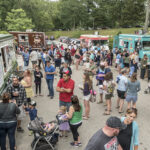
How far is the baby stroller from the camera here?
436 cm

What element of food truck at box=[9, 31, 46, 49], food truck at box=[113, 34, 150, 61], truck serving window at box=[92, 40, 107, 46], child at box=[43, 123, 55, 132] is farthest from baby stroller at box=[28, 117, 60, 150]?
truck serving window at box=[92, 40, 107, 46]

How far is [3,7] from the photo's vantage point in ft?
151

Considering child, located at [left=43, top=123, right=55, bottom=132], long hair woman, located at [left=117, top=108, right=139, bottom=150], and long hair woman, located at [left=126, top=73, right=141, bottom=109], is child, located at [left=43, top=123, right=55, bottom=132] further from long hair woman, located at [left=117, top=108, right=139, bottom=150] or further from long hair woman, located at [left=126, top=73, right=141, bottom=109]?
long hair woman, located at [left=126, top=73, right=141, bottom=109]

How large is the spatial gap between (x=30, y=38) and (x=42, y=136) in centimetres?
1905

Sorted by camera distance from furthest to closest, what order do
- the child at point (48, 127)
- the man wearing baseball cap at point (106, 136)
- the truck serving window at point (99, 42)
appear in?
the truck serving window at point (99, 42)
the child at point (48, 127)
the man wearing baseball cap at point (106, 136)

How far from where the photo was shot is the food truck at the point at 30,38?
71.3ft

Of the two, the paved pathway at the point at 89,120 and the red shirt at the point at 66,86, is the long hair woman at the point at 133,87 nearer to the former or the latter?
the paved pathway at the point at 89,120

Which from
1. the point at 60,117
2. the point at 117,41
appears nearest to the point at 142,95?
the point at 60,117

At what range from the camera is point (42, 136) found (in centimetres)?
437

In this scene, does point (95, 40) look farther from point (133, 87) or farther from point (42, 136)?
point (42, 136)

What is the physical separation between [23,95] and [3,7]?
47.6 metres

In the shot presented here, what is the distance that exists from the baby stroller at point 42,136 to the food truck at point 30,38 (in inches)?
724

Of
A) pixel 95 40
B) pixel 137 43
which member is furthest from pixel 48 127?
pixel 95 40

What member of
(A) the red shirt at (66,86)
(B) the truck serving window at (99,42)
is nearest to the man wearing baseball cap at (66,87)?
(A) the red shirt at (66,86)
